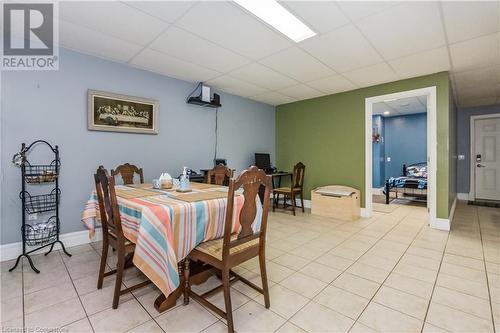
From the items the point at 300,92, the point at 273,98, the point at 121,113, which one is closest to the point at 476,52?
the point at 300,92

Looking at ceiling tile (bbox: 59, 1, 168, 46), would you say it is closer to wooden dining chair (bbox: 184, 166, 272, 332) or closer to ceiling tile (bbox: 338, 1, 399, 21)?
ceiling tile (bbox: 338, 1, 399, 21)

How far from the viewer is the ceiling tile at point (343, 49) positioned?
8.37 feet

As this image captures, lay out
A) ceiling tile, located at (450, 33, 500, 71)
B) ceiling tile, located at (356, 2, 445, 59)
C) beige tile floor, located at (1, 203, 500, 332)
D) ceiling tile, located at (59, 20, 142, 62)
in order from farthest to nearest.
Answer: ceiling tile, located at (450, 33, 500, 71) → ceiling tile, located at (59, 20, 142, 62) → ceiling tile, located at (356, 2, 445, 59) → beige tile floor, located at (1, 203, 500, 332)

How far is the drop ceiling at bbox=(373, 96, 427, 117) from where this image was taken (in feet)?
18.4

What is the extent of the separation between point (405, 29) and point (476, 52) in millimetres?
1375

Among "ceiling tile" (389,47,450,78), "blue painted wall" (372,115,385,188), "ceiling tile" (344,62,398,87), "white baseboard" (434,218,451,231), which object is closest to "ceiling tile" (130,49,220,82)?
"ceiling tile" (344,62,398,87)

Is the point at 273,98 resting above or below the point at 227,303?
above

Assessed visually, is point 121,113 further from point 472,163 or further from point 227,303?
point 472,163

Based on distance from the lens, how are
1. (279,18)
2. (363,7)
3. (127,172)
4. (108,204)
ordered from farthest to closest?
(127,172), (279,18), (363,7), (108,204)

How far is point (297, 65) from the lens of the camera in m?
3.38

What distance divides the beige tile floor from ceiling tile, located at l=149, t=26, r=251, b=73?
2514 millimetres

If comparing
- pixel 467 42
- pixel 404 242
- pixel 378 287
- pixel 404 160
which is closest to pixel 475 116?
pixel 404 160

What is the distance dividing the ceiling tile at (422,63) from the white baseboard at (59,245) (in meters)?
4.74

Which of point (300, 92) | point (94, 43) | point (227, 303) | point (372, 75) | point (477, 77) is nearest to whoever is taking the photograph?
point (227, 303)
